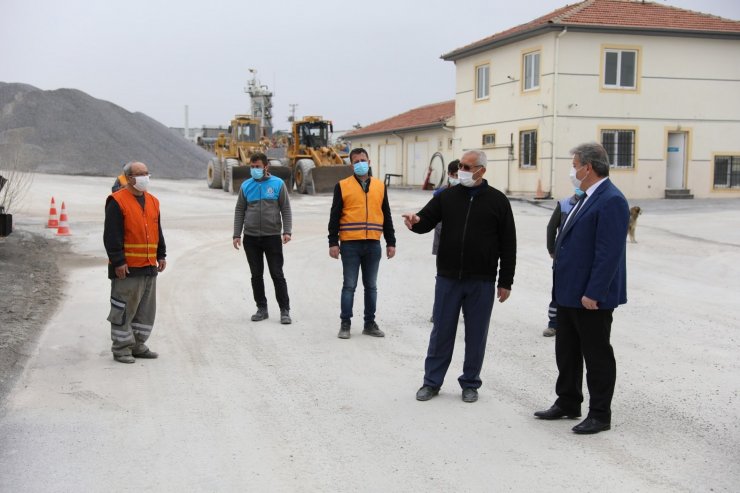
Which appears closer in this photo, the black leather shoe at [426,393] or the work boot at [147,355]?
the black leather shoe at [426,393]

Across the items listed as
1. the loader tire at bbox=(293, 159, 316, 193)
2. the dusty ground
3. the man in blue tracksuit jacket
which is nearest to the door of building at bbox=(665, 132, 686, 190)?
the loader tire at bbox=(293, 159, 316, 193)

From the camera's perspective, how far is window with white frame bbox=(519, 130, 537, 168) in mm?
29281

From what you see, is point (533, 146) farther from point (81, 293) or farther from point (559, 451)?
point (559, 451)

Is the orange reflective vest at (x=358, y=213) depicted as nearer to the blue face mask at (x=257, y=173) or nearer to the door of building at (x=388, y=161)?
the blue face mask at (x=257, y=173)

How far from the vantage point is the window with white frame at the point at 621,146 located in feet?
94.2

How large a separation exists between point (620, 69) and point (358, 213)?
23.3 m

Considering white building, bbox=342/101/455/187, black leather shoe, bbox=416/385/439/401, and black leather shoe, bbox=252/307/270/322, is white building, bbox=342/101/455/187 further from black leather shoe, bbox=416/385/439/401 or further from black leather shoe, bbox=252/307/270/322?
black leather shoe, bbox=416/385/439/401

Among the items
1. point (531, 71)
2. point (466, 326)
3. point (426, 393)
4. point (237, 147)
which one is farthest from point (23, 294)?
point (237, 147)

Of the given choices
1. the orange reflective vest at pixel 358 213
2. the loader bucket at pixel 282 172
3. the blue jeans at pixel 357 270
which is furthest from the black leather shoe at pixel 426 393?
the loader bucket at pixel 282 172

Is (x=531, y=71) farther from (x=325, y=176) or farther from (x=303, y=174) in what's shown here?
(x=303, y=174)

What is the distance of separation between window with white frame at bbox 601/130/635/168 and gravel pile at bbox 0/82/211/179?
2916 cm

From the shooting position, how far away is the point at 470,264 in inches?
238

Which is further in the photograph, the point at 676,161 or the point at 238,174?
the point at 238,174

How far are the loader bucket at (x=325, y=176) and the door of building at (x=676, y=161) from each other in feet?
40.6
